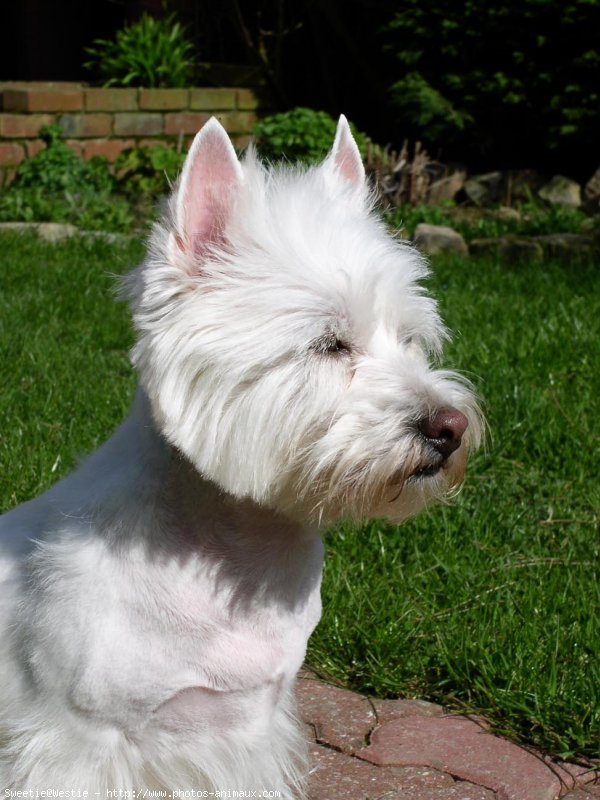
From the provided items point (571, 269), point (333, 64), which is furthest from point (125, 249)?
point (333, 64)

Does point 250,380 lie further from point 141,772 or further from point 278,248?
point 141,772

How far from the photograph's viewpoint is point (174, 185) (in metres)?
2.28

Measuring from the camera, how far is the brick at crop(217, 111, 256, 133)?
10469 millimetres

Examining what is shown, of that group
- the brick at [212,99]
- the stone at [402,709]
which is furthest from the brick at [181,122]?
the stone at [402,709]

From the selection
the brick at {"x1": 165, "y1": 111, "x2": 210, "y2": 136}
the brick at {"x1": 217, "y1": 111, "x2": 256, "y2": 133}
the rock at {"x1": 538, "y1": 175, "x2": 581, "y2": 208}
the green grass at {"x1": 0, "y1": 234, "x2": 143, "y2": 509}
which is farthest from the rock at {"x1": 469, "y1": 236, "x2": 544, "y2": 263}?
the brick at {"x1": 217, "y1": 111, "x2": 256, "y2": 133}

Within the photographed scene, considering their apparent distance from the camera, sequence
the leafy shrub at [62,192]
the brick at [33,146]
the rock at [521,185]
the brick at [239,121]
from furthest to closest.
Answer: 1. the brick at [239,121]
2. the rock at [521,185]
3. the brick at [33,146]
4. the leafy shrub at [62,192]

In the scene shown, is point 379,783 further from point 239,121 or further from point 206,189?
point 239,121

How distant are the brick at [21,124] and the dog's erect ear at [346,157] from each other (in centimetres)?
732

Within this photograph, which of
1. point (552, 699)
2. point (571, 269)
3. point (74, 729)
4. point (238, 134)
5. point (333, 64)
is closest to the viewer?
point (74, 729)

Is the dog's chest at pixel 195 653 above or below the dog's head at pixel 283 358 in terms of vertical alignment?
below

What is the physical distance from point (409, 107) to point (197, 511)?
8138 mm

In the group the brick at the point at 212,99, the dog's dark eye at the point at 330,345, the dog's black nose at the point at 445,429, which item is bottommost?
the brick at the point at 212,99

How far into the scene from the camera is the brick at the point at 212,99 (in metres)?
10.1

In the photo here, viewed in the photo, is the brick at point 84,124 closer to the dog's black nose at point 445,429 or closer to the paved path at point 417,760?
the paved path at point 417,760
